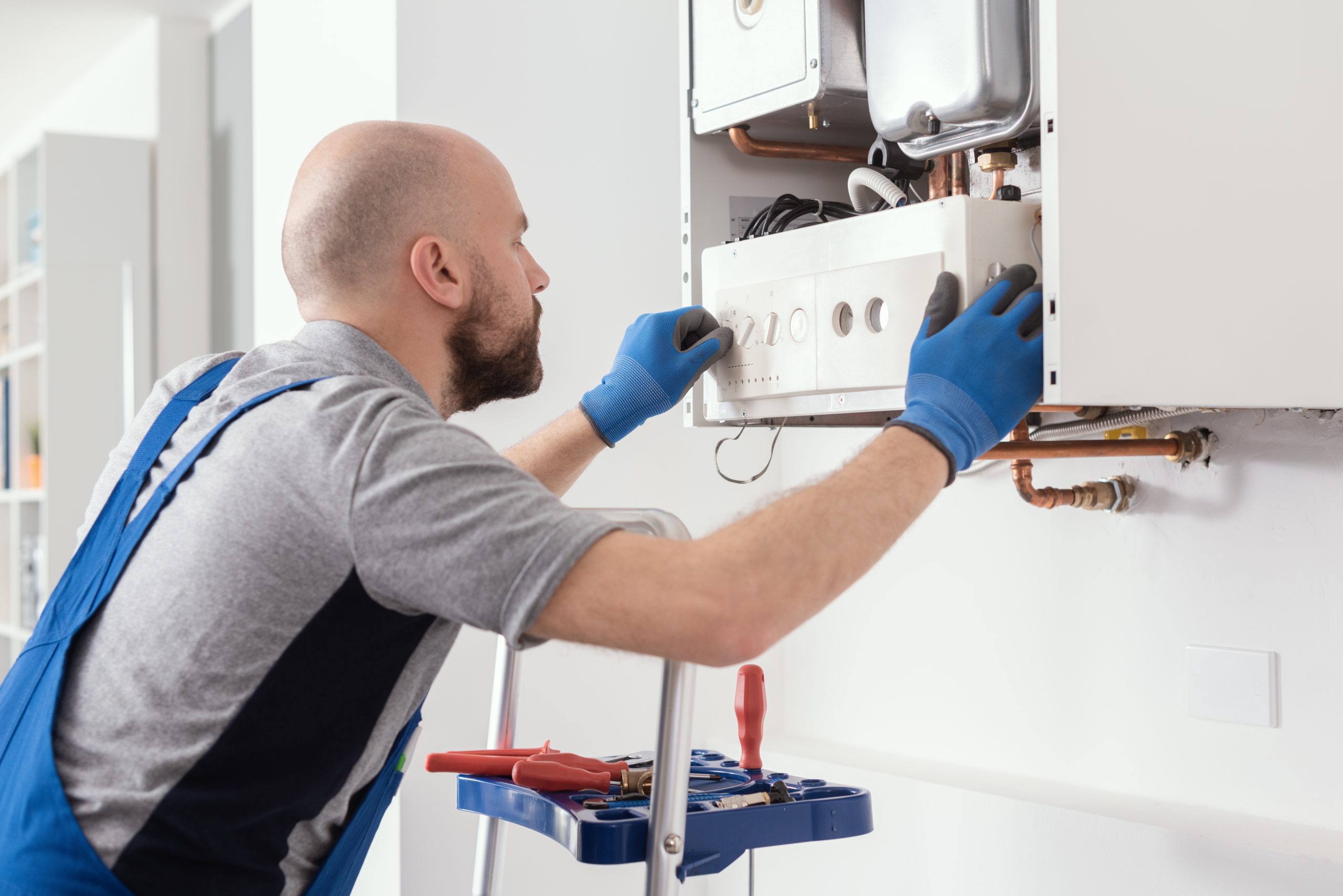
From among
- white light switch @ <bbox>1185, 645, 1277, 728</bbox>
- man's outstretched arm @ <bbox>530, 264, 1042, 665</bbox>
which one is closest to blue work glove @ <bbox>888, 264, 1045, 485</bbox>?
man's outstretched arm @ <bbox>530, 264, 1042, 665</bbox>

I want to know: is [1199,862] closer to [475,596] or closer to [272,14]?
[475,596]

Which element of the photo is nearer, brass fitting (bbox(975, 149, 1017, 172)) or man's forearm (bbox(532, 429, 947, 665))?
man's forearm (bbox(532, 429, 947, 665))

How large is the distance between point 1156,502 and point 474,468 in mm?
864

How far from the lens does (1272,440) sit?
123cm

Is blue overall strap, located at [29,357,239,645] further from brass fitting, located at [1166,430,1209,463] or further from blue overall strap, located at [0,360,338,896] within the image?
brass fitting, located at [1166,430,1209,463]

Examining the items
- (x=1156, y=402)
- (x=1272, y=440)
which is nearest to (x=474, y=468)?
(x=1156, y=402)

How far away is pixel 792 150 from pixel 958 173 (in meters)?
0.23

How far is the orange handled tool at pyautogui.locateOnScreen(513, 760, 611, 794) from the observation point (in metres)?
1.04

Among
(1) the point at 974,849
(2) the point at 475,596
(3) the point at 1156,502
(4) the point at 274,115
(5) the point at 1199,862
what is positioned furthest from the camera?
(4) the point at 274,115

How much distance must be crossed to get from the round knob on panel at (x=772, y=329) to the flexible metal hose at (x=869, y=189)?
0.13 metres

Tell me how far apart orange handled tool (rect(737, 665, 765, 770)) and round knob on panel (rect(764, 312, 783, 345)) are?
1.02 ft

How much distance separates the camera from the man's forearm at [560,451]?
52.0 inches

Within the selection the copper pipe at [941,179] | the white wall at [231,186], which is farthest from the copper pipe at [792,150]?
the white wall at [231,186]

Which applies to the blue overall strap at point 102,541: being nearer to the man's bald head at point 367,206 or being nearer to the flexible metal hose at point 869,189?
the man's bald head at point 367,206
